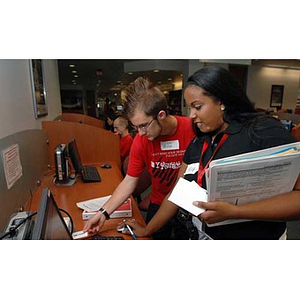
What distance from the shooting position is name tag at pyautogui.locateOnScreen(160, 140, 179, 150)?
1326 mm

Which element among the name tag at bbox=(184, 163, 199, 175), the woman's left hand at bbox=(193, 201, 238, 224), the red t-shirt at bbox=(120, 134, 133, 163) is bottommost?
the red t-shirt at bbox=(120, 134, 133, 163)

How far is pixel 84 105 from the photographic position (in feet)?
31.9

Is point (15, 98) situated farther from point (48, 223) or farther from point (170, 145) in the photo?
point (48, 223)

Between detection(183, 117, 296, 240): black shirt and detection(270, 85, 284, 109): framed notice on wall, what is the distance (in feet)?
30.5

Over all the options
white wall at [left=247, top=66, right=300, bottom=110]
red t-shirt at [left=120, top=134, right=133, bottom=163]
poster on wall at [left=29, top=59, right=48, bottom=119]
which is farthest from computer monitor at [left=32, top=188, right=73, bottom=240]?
white wall at [left=247, top=66, right=300, bottom=110]

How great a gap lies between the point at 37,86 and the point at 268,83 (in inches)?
346

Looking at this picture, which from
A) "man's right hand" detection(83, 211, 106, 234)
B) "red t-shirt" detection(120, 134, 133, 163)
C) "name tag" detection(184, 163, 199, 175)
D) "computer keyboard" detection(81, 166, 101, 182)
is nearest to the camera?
"name tag" detection(184, 163, 199, 175)

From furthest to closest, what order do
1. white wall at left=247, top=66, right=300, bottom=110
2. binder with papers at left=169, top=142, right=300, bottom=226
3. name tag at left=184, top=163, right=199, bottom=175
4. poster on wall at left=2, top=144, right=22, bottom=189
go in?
1. white wall at left=247, top=66, right=300, bottom=110
2. poster on wall at left=2, top=144, right=22, bottom=189
3. name tag at left=184, top=163, right=199, bottom=175
4. binder with papers at left=169, top=142, right=300, bottom=226

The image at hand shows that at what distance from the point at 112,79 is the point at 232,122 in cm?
948

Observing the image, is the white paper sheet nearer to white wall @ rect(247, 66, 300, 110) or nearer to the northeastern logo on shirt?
the northeastern logo on shirt

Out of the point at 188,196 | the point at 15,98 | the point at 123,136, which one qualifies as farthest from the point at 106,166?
the point at 188,196

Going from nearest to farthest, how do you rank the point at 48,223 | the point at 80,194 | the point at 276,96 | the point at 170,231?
1. the point at 48,223
2. the point at 170,231
3. the point at 80,194
4. the point at 276,96

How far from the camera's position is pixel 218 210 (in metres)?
0.73

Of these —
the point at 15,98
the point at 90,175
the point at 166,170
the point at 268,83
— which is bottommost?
the point at 90,175
